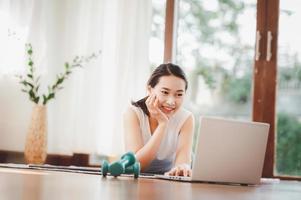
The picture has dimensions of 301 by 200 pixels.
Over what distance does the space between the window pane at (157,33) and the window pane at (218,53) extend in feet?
0.39

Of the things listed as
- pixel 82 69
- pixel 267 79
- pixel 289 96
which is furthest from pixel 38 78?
pixel 289 96

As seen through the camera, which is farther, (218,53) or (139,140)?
(218,53)

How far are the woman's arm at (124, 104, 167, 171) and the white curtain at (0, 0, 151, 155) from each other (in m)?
0.87

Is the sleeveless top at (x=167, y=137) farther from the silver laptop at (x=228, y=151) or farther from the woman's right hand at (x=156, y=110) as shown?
the silver laptop at (x=228, y=151)

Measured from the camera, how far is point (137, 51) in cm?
303

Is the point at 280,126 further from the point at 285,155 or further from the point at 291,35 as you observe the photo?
the point at 291,35

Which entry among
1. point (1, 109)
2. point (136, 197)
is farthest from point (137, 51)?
point (136, 197)

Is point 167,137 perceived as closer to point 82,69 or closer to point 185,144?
point 185,144

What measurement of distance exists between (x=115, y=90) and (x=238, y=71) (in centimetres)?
83

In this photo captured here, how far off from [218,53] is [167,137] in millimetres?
1125

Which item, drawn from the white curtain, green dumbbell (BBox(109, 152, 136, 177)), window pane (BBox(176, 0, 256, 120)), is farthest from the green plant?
green dumbbell (BBox(109, 152, 136, 177))

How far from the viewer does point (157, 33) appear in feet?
10.4

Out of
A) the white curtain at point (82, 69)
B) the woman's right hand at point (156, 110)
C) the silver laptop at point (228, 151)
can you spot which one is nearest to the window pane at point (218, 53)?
the white curtain at point (82, 69)

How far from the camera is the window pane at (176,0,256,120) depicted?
9.91 feet
